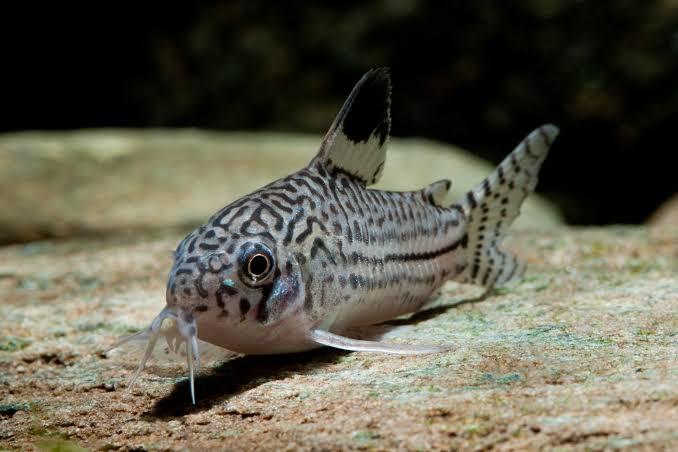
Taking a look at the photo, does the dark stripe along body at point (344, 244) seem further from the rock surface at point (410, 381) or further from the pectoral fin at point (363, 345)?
the rock surface at point (410, 381)

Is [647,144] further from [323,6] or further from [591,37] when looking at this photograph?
[323,6]

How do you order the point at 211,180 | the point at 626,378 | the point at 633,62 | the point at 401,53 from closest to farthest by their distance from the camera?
the point at 626,378, the point at 211,180, the point at 633,62, the point at 401,53

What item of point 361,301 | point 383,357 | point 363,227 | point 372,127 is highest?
point 372,127

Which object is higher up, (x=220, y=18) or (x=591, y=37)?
(x=220, y=18)

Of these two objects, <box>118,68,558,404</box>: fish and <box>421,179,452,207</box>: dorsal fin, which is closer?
<box>118,68,558,404</box>: fish

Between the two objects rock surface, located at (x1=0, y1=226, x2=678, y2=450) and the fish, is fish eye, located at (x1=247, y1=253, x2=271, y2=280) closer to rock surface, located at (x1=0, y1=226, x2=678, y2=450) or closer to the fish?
the fish

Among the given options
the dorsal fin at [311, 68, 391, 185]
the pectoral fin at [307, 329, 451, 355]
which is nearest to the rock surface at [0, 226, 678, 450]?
the pectoral fin at [307, 329, 451, 355]

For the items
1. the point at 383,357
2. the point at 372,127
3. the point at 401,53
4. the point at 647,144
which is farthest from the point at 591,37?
the point at 383,357

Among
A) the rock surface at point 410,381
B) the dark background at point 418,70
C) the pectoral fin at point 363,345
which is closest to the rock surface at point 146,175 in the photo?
the dark background at point 418,70
